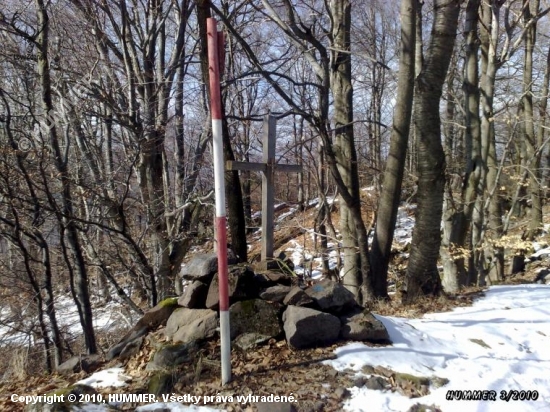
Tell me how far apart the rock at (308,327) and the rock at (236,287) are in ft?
1.47

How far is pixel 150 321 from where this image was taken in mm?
4238

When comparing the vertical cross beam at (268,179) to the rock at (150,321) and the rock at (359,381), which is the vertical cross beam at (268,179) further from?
the rock at (359,381)

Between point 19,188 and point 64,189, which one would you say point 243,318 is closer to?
point 64,189

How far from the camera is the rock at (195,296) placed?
402 cm

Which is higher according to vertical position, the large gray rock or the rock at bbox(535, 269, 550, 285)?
the large gray rock

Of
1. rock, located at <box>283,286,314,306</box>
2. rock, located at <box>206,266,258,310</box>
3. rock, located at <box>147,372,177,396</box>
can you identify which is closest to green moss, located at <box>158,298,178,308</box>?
rock, located at <box>206,266,258,310</box>

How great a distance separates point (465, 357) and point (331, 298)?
4.25ft

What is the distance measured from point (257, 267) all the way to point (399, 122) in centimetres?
325

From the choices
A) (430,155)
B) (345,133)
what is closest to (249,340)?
(430,155)

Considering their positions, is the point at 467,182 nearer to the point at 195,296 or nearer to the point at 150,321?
the point at 195,296

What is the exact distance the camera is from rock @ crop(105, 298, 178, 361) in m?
4.05

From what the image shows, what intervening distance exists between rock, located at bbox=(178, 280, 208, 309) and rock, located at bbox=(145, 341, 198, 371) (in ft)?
1.83

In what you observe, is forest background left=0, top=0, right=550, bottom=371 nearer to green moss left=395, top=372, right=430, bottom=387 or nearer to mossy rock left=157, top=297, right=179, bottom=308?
mossy rock left=157, top=297, right=179, bottom=308

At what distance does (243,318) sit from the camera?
12.4 ft
